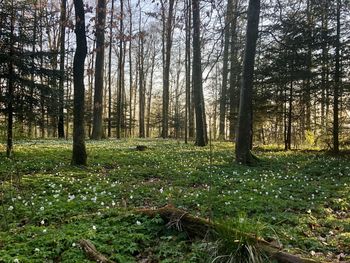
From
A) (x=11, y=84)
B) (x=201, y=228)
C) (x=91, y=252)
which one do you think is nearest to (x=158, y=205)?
(x=201, y=228)

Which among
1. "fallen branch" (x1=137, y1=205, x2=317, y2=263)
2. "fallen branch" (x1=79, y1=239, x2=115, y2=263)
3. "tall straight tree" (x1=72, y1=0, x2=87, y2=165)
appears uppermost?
"tall straight tree" (x1=72, y1=0, x2=87, y2=165)

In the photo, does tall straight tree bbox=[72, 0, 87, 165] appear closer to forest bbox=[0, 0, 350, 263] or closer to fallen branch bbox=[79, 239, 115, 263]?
forest bbox=[0, 0, 350, 263]

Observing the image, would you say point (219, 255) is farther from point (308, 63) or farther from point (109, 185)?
point (308, 63)

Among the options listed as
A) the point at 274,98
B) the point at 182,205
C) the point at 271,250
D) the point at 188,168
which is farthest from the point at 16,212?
the point at 274,98

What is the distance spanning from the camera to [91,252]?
444 cm

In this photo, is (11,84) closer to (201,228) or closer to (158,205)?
(158,205)

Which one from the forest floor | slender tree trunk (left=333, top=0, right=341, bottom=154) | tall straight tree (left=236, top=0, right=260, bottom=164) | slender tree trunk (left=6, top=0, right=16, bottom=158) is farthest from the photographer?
slender tree trunk (left=333, top=0, right=341, bottom=154)

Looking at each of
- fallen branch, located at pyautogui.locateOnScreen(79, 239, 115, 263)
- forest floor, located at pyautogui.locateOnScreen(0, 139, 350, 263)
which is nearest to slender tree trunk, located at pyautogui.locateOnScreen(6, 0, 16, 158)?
forest floor, located at pyautogui.locateOnScreen(0, 139, 350, 263)

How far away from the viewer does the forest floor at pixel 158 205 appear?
4695mm

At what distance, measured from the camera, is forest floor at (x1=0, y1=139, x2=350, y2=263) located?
470cm

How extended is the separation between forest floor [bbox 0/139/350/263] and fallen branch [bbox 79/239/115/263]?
7 centimetres

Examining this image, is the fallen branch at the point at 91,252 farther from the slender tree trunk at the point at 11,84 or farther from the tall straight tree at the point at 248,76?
the slender tree trunk at the point at 11,84

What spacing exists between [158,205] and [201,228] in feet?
7.26

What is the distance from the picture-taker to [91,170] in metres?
11.0
